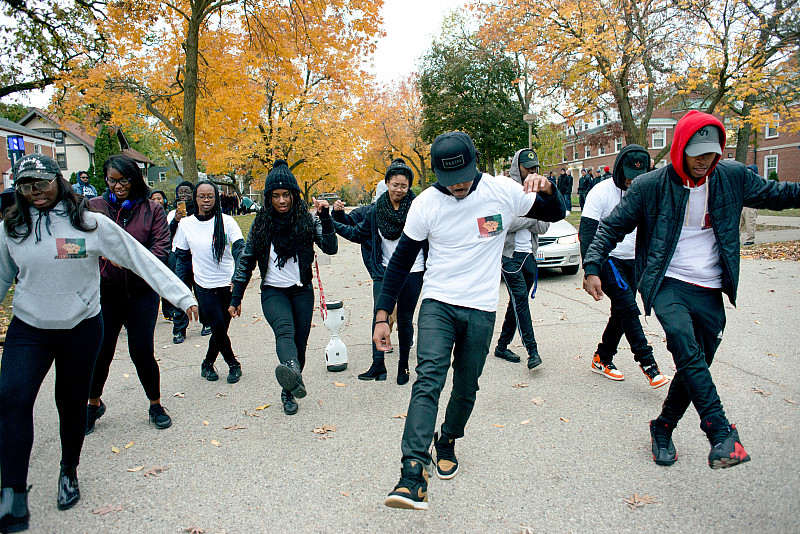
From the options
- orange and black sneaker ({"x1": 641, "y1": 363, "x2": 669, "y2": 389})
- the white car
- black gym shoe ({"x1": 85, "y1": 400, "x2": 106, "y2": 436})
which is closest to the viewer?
black gym shoe ({"x1": 85, "y1": 400, "x2": 106, "y2": 436})

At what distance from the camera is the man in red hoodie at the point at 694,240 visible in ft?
9.86

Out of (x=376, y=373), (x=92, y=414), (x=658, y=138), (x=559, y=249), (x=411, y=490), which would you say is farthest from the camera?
(x=658, y=138)

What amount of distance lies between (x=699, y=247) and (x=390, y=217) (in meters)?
2.69

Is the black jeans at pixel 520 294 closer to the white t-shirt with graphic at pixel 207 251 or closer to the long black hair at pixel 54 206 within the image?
the white t-shirt with graphic at pixel 207 251

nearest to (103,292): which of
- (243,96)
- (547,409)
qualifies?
(547,409)

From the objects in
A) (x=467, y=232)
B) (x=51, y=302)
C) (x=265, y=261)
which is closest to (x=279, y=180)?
(x=265, y=261)

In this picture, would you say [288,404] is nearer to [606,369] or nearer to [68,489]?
[68,489]

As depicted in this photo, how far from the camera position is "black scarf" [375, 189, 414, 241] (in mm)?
5060

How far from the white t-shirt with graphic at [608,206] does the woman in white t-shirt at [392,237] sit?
1581 mm

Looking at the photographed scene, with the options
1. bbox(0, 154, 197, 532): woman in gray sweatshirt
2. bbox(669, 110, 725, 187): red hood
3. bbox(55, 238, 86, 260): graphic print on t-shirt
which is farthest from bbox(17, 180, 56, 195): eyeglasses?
bbox(669, 110, 725, 187): red hood

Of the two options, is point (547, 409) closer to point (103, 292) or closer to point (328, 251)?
point (328, 251)

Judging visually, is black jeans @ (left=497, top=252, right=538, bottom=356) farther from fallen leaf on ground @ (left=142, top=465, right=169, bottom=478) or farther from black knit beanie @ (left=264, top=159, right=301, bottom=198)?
fallen leaf on ground @ (left=142, top=465, right=169, bottom=478)

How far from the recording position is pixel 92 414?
14.0 feet

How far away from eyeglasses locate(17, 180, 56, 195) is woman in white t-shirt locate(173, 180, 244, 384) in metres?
2.16
